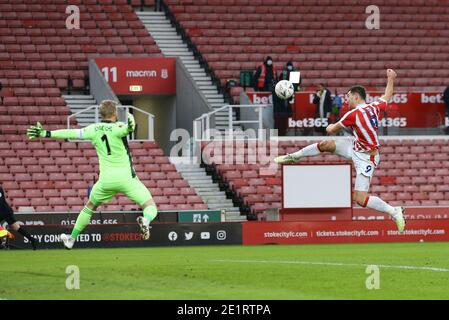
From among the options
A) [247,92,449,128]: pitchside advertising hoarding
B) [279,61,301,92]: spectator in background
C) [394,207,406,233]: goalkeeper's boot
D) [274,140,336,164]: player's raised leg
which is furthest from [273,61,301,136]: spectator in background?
[394,207,406,233]: goalkeeper's boot

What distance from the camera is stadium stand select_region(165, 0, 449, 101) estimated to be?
37.4 meters

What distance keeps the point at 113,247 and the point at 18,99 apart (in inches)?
354

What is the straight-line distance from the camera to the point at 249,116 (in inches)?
1371

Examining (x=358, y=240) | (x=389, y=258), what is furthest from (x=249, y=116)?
(x=389, y=258)

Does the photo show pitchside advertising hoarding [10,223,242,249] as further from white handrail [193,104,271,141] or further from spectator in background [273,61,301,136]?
spectator in background [273,61,301,136]

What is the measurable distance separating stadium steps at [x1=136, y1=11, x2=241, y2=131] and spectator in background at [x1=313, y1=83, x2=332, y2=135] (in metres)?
2.85

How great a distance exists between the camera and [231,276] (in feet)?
50.0

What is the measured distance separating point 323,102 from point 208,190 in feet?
13.6

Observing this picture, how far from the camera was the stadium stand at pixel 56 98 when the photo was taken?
1235 inches

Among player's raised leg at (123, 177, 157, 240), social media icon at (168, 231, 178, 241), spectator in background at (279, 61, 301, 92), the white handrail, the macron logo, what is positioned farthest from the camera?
the macron logo

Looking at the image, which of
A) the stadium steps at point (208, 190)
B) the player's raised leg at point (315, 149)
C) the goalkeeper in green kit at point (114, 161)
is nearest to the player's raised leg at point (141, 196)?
the goalkeeper in green kit at point (114, 161)

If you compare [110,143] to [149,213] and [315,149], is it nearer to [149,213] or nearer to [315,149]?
[149,213]

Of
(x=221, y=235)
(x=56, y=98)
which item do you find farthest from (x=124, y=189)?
(x=56, y=98)

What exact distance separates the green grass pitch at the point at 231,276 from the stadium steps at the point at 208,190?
10152 millimetres
